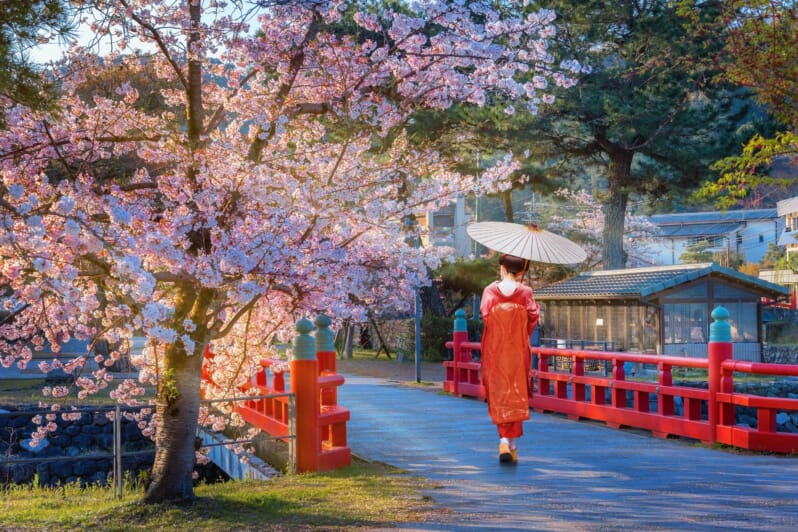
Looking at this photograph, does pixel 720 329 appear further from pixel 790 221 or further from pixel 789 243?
pixel 790 221

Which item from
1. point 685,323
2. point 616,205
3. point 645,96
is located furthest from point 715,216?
point 645,96

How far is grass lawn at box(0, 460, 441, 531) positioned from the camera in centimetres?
681

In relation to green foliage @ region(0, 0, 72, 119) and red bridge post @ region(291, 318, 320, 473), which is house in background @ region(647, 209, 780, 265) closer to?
red bridge post @ region(291, 318, 320, 473)

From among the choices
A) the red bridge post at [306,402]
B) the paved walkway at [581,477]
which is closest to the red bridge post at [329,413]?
the red bridge post at [306,402]

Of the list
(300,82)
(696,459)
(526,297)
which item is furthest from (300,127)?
(696,459)

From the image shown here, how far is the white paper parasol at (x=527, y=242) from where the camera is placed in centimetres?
851

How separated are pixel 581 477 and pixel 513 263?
211cm

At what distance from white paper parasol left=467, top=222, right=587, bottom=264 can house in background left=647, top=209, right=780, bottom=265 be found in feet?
161

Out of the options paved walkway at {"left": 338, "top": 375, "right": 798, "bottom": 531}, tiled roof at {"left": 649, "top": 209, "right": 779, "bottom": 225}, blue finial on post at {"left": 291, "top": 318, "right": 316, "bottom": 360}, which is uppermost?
tiled roof at {"left": 649, "top": 209, "right": 779, "bottom": 225}

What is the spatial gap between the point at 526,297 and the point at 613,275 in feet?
68.6

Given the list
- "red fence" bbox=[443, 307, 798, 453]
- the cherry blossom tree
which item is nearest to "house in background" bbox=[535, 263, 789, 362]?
"red fence" bbox=[443, 307, 798, 453]

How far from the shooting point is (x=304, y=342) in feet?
28.9

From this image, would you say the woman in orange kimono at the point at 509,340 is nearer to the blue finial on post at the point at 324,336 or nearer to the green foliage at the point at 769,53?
the blue finial on post at the point at 324,336

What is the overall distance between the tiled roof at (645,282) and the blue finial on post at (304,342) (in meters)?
19.1
